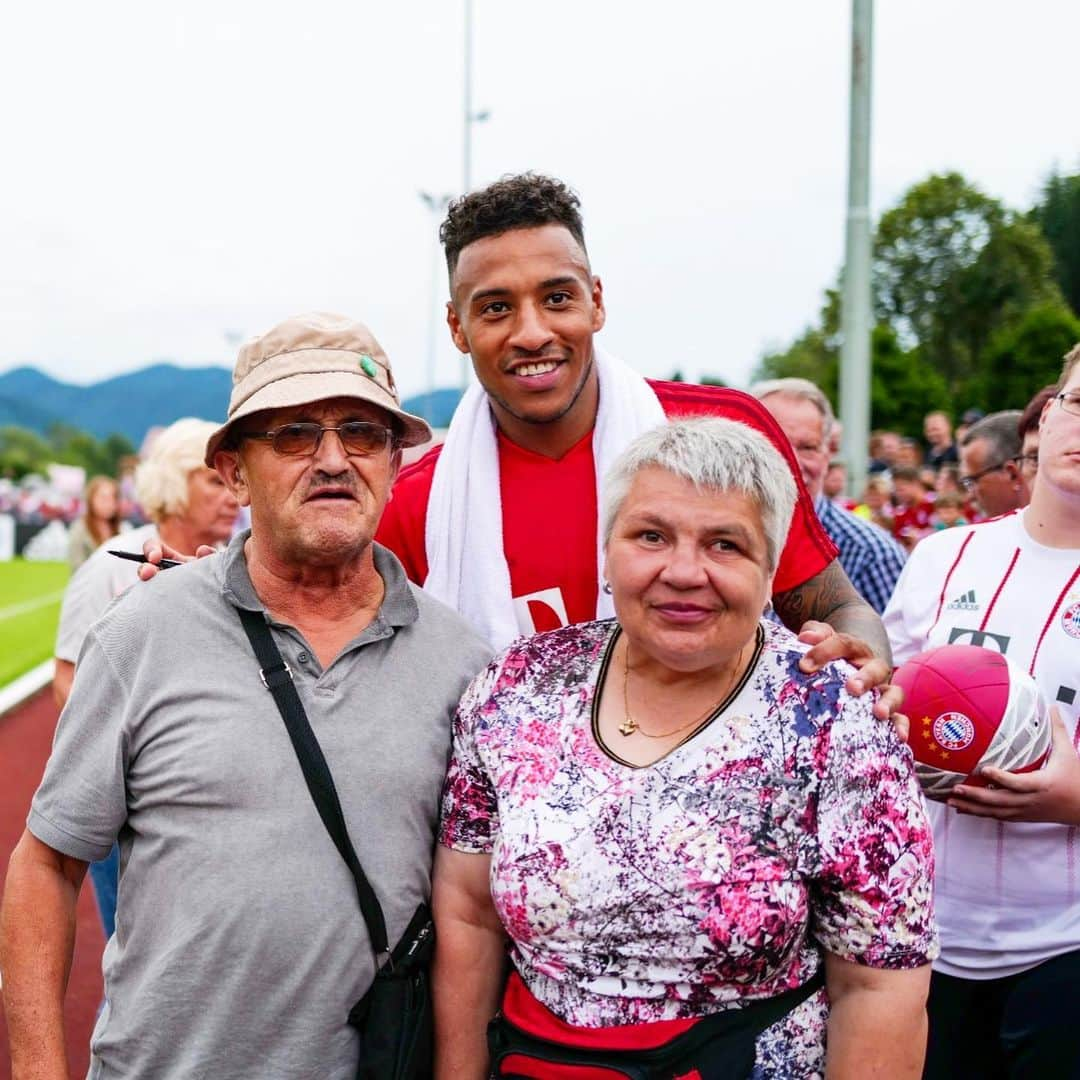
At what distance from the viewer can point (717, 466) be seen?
88.3 inches

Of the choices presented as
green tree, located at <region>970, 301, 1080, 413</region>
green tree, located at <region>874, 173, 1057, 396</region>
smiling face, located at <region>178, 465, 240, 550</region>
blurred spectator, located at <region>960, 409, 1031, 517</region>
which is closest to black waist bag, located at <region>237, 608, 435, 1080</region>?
smiling face, located at <region>178, 465, 240, 550</region>

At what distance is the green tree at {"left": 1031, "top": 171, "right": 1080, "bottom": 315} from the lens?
5709cm

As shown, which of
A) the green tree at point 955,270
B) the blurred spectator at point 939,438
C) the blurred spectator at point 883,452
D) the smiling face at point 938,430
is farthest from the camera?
the green tree at point 955,270

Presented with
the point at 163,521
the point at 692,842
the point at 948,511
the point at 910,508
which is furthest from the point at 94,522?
the point at 692,842

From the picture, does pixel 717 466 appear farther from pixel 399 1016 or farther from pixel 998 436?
pixel 998 436

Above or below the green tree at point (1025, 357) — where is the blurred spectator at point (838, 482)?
below

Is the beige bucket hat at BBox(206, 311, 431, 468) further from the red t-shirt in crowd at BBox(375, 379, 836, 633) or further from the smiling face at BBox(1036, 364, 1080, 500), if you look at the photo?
the smiling face at BBox(1036, 364, 1080, 500)

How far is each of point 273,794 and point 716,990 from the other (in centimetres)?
90

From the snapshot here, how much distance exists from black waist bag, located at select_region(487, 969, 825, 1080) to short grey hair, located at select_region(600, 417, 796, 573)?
0.82 meters

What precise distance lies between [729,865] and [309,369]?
129 cm

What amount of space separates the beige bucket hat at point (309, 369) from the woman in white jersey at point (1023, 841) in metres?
1.52

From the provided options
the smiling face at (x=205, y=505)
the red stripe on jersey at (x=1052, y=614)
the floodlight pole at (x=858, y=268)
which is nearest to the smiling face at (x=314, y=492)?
the red stripe on jersey at (x=1052, y=614)

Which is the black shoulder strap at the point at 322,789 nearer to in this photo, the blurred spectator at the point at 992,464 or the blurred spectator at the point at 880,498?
the blurred spectator at the point at 992,464

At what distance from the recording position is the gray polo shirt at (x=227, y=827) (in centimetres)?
220
